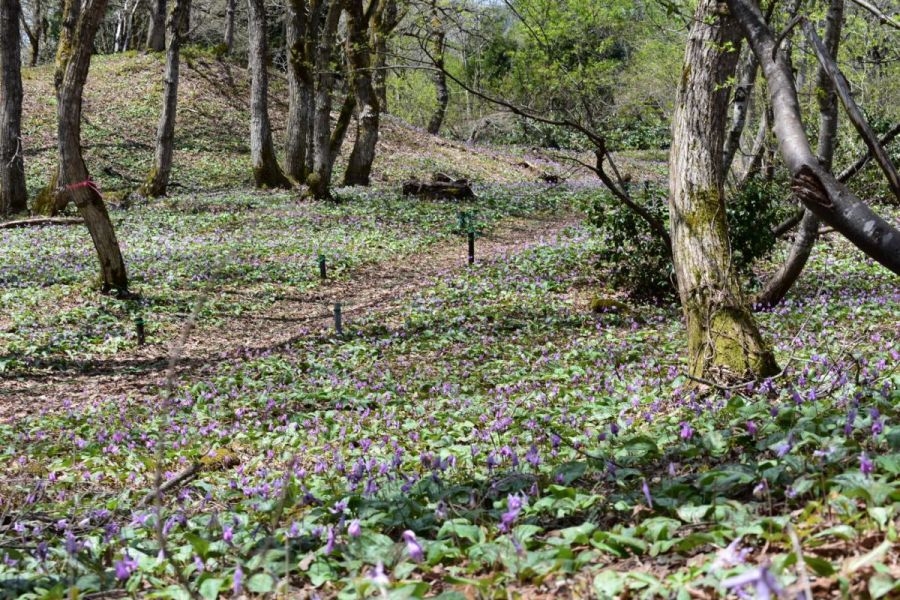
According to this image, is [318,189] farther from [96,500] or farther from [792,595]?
[792,595]

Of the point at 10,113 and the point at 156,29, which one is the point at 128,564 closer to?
the point at 10,113

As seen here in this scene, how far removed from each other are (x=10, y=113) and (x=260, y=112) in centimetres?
663

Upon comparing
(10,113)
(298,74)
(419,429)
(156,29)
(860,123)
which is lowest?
(419,429)

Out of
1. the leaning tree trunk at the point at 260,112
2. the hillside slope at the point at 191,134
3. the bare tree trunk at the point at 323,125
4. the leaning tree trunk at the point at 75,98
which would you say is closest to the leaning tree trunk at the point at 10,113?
the hillside slope at the point at 191,134

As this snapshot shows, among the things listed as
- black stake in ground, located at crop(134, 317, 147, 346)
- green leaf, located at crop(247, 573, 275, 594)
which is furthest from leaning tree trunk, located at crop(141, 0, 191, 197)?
green leaf, located at crop(247, 573, 275, 594)

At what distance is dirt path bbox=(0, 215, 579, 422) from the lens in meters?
8.96

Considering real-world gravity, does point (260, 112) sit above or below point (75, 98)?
above

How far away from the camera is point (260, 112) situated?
22625 millimetres

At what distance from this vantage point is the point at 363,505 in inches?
161

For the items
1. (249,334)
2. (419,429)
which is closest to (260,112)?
(249,334)

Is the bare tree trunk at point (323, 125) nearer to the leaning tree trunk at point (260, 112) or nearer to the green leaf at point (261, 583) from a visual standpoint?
the leaning tree trunk at point (260, 112)

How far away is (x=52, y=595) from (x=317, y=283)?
37.0ft

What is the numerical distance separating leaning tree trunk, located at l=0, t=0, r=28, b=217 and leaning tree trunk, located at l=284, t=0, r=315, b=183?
6725 millimetres

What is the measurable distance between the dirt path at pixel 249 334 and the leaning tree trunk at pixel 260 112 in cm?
784
